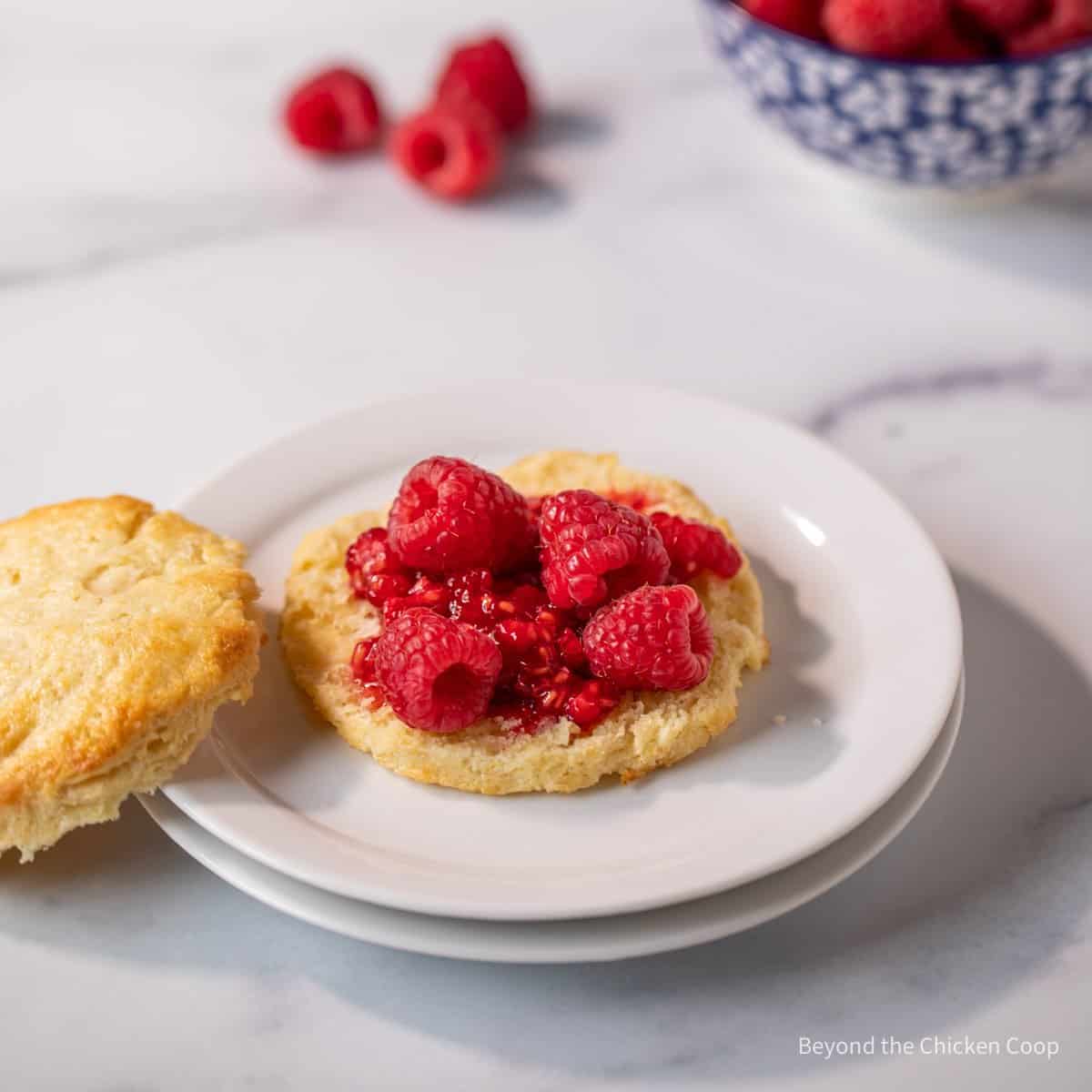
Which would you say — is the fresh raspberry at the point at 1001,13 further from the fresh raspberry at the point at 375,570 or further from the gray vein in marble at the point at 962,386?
the fresh raspberry at the point at 375,570

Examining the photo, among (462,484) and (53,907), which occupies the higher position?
(462,484)

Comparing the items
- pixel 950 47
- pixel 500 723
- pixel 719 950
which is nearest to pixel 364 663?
pixel 500 723

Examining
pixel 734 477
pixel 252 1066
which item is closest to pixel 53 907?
pixel 252 1066

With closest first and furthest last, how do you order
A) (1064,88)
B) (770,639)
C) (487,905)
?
(487,905) < (770,639) < (1064,88)

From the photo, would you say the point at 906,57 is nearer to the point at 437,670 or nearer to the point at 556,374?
the point at 556,374

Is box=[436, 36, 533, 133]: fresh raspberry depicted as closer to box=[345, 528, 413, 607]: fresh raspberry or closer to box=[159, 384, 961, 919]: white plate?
box=[159, 384, 961, 919]: white plate

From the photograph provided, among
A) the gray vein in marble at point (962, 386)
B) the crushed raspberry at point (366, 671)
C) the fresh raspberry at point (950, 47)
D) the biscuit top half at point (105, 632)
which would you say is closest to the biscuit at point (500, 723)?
the crushed raspberry at point (366, 671)

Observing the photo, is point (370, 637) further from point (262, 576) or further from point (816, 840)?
point (816, 840)
